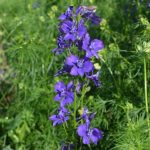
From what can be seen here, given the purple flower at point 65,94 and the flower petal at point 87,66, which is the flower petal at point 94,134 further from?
the flower petal at point 87,66

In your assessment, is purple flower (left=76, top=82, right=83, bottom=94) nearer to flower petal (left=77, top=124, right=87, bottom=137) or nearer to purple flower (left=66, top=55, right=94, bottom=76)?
purple flower (left=66, top=55, right=94, bottom=76)

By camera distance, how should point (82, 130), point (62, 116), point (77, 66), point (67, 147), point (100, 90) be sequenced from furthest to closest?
point (100, 90), point (67, 147), point (62, 116), point (82, 130), point (77, 66)

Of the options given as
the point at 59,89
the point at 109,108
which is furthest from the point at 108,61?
the point at 59,89

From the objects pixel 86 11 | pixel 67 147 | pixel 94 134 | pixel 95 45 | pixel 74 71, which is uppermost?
pixel 86 11

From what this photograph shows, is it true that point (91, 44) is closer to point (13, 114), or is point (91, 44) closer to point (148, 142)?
point (148, 142)

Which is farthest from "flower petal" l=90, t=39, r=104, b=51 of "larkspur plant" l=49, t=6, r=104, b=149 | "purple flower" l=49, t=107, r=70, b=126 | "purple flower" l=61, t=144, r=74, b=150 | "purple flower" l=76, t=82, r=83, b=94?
"purple flower" l=61, t=144, r=74, b=150

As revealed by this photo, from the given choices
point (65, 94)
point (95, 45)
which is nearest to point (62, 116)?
point (65, 94)

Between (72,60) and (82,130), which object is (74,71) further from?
(82,130)
